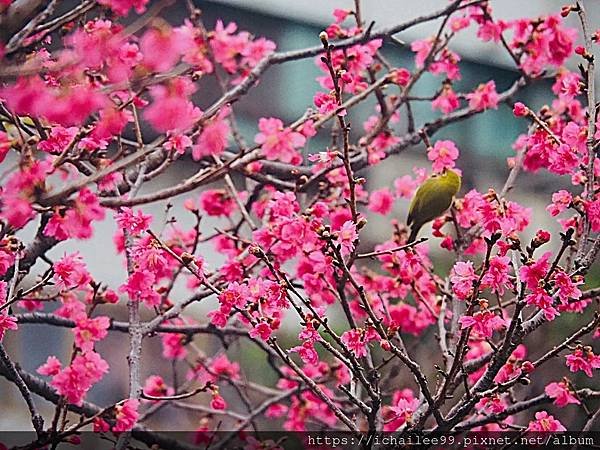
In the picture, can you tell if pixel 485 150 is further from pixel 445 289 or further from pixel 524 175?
pixel 445 289

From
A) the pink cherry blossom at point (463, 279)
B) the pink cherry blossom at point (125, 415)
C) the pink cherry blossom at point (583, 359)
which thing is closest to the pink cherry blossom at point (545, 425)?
the pink cherry blossom at point (583, 359)

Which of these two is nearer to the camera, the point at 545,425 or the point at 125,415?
the point at 125,415

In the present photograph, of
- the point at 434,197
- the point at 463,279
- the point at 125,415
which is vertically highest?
the point at 434,197

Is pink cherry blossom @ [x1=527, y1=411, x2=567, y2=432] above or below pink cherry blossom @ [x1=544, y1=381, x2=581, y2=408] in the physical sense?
below

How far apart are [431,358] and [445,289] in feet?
1.98

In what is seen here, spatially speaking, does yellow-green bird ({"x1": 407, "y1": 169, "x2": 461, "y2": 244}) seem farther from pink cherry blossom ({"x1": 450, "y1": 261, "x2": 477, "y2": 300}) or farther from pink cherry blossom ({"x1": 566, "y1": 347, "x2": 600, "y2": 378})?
pink cherry blossom ({"x1": 566, "y1": 347, "x2": 600, "y2": 378})

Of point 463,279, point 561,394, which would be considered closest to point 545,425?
point 561,394

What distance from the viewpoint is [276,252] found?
0.99m

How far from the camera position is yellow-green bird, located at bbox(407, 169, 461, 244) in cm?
93

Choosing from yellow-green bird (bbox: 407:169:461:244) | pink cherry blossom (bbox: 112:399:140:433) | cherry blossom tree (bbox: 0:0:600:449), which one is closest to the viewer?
cherry blossom tree (bbox: 0:0:600:449)

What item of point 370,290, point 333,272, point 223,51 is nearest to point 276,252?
point 333,272

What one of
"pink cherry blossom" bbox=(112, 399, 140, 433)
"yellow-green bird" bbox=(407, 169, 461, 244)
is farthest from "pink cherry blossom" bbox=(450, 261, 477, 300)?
"pink cherry blossom" bbox=(112, 399, 140, 433)

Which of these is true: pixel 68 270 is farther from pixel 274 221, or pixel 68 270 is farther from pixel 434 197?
pixel 434 197

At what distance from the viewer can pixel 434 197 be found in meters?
0.93
